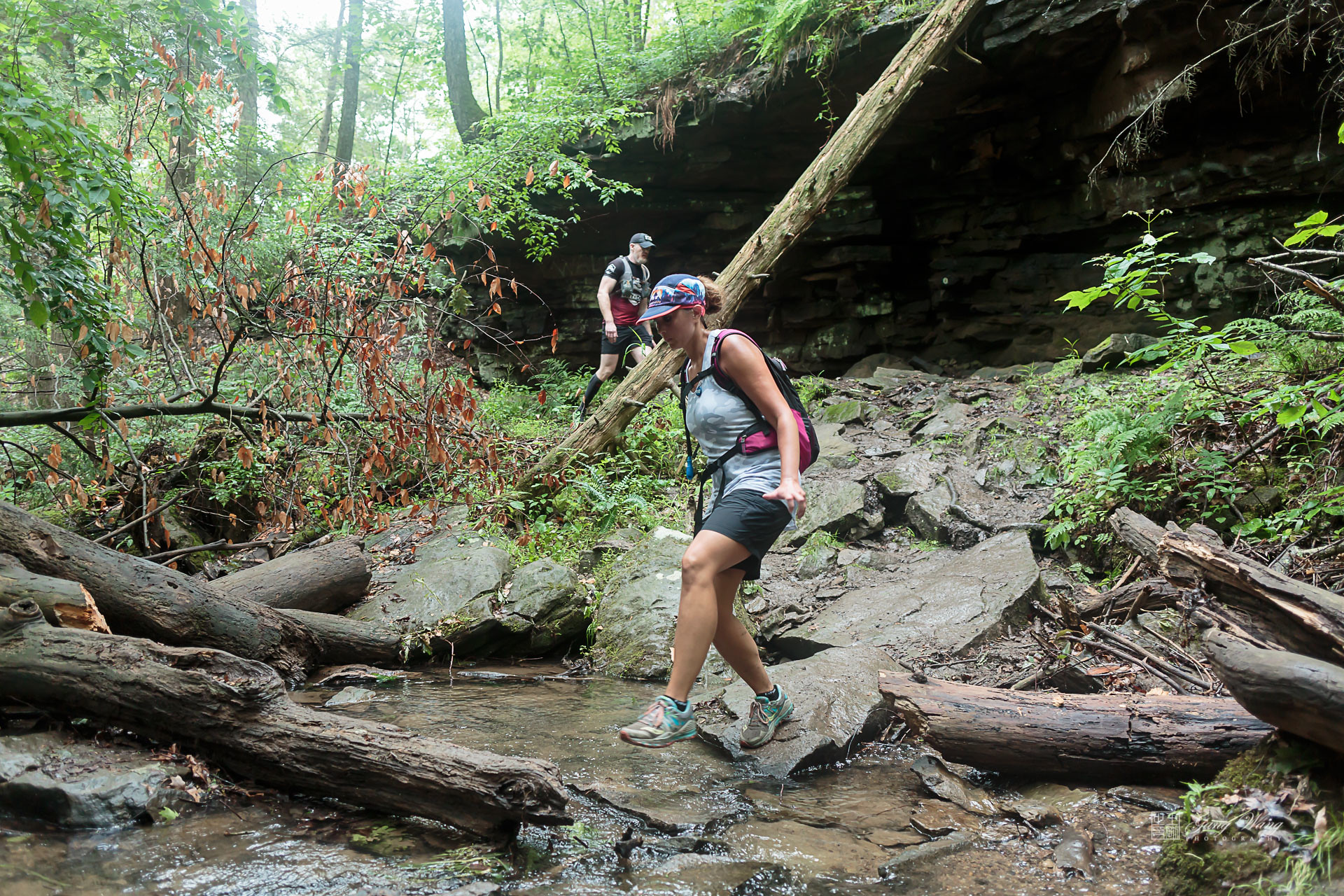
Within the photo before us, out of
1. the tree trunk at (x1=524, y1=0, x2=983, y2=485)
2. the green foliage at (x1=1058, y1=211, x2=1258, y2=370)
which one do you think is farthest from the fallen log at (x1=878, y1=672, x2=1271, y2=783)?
the tree trunk at (x1=524, y1=0, x2=983, y2=485)

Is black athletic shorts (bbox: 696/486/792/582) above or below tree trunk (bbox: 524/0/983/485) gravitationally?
below

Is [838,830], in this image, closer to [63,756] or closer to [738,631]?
[738,631]

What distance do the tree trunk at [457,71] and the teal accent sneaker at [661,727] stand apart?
15903mm

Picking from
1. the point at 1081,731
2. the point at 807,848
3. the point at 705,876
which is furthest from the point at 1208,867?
the point at 705,876

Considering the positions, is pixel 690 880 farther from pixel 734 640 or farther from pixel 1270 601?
pixel 1270 601

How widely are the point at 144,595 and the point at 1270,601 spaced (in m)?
5.47

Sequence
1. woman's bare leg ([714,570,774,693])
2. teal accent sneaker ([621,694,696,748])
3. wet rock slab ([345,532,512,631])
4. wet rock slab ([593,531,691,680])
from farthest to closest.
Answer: wet rock slab ([345,532,512,631]) < wet rock slab ([593,531,691,680]) < woman's bare leg ([714,570,774,693]) < teal accent sneaker ([621,694,696,748])

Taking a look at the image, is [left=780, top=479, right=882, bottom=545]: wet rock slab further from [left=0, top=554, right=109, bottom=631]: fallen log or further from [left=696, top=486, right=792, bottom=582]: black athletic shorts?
[left=0, top=554, right=109, bottom=631]: fallen log

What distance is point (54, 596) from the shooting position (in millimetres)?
3723

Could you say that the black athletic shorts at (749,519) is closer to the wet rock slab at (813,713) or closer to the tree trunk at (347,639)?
the wet rock slab at (813,713)

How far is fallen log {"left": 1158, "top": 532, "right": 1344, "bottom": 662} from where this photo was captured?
98.3 inches

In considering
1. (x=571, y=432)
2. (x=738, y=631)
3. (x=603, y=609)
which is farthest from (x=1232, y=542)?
(x=571, y=432)

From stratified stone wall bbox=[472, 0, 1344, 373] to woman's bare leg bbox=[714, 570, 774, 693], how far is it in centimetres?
860

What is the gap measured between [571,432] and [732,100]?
21.9 ft
